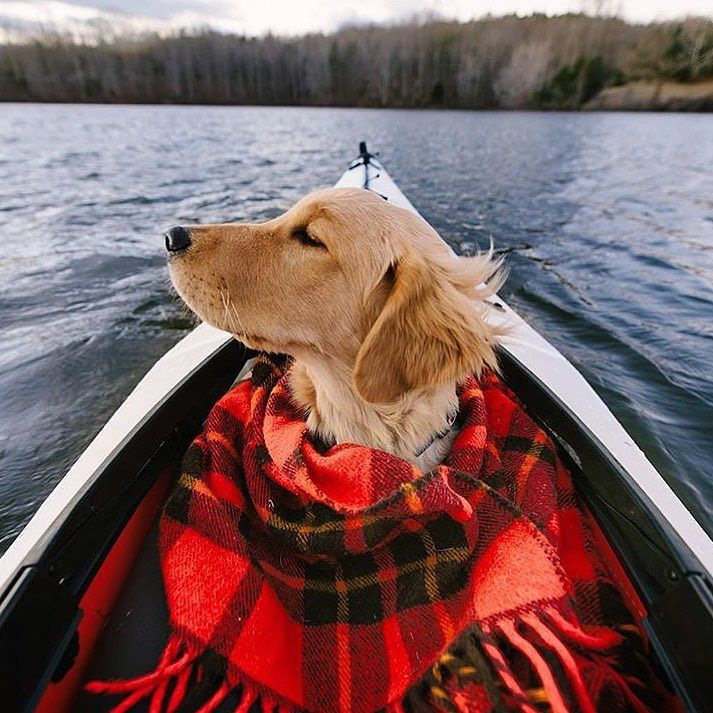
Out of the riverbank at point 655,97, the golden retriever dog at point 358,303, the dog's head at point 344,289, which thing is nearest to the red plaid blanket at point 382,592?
the golden retriever dog at point 358,303

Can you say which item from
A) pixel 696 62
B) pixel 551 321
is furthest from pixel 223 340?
pixel 696 62

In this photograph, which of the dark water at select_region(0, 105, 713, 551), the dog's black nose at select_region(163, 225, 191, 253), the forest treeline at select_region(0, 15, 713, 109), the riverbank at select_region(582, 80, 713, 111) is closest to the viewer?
the dog's black nose at select_region(163, 225, 191, 253)

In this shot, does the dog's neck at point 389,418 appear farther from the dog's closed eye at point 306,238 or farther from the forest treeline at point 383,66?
the forest treeline at point 383,66

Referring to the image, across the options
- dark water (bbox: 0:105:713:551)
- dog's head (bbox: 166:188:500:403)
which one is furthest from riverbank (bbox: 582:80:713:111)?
dog's head (bbox: 166:188:500:403)

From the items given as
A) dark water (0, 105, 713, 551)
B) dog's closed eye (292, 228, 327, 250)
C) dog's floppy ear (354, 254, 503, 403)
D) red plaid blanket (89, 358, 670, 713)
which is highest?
dog's closed eye (292, 228, 327, 250)

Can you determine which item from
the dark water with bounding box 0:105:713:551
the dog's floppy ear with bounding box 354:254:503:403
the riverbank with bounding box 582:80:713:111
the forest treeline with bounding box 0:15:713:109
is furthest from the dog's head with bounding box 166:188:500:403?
the forest treeline with bounding box 0:15:713:109

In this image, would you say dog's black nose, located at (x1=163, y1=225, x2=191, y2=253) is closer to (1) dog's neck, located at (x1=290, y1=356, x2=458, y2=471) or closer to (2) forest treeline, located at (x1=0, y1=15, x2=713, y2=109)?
(1) dog's neck, located at (x1=290, y1=356, x2=458, y2=471)

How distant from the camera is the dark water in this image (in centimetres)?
378

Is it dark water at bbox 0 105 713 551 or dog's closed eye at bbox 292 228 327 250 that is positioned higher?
dog's closed eye at bbox 292 228 327 250

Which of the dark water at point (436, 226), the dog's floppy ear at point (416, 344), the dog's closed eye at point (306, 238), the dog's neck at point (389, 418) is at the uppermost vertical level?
the dog's closed eye at point (306, 238)

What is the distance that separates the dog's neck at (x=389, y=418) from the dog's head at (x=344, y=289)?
0.12 metres

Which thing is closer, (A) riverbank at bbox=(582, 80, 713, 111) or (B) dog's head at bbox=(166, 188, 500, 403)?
(B) dog's head at bbox=(166, 188, 500, 403)

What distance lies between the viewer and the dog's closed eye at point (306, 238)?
1.79m

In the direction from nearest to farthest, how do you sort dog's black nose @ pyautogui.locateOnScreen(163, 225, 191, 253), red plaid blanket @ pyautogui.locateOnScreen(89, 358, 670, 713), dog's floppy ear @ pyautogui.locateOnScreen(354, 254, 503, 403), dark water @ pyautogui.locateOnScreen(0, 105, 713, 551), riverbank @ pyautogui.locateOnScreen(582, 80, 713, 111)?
red plaid blanket @ pyautogui.locateOnScreen(89, 358, 670, 713) < dog's floppy ear @ pyautogui.locateOnScreen(354, 254, 503, 403) < dog's black nose @ pyautogui.locateOnScreen(163, 225, 191, 253) < dark water @ pyautogui.locateOnScreen(0, 105, 713, 551) < riverbank @ pyautogui.locateOnScreen(582, 80, 713, 111)
